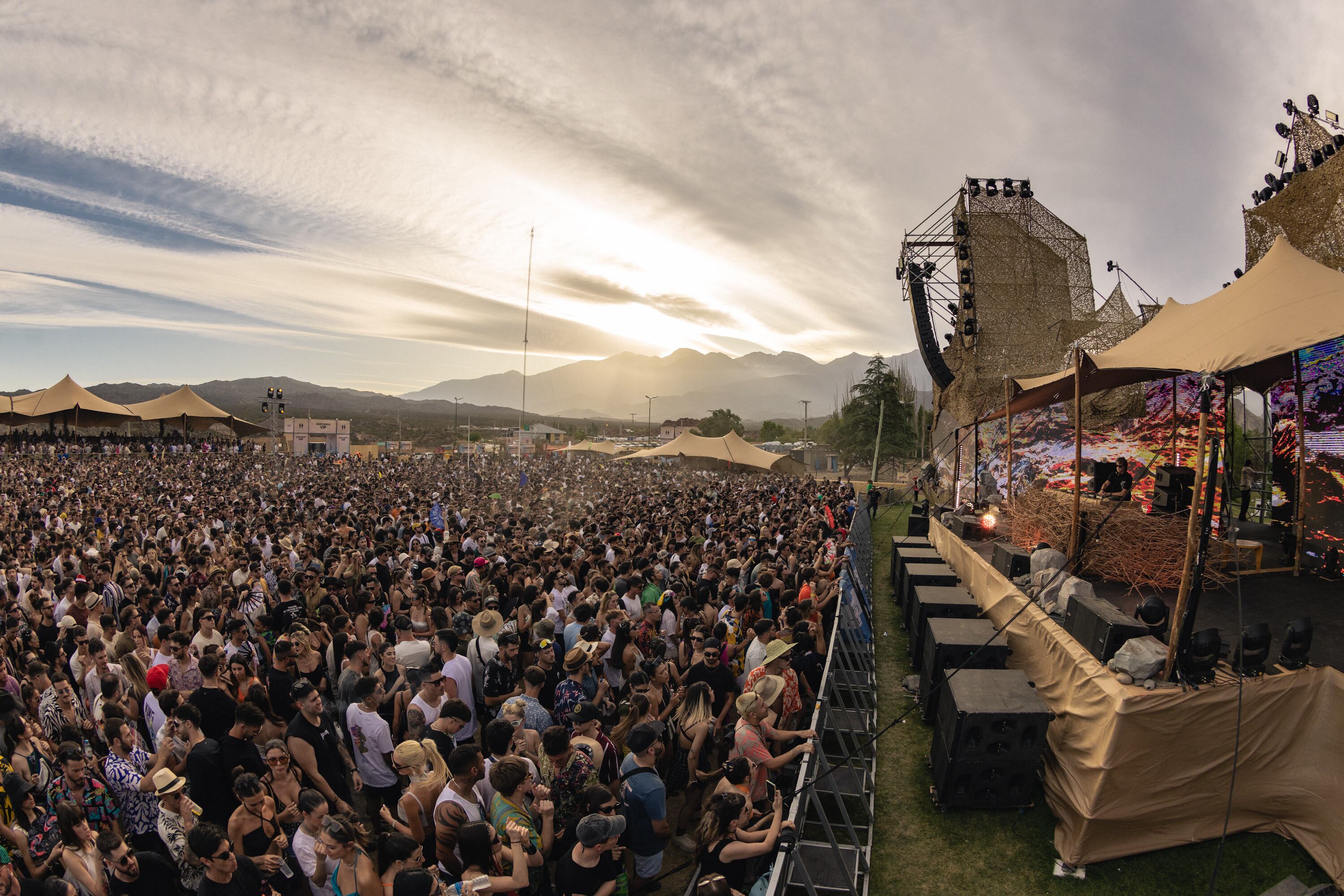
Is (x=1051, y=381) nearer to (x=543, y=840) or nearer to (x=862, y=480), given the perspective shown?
(x=543, y=840)

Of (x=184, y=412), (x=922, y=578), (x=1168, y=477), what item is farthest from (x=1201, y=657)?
(x=184, y=412)

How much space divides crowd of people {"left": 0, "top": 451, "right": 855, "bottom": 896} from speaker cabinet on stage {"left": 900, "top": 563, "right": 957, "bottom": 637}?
1250 millimetres

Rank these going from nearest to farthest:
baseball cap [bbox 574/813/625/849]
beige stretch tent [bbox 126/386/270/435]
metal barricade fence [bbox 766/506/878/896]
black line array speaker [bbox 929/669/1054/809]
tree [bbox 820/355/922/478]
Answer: baseball cap [bbox 574/813/625/849] < metal barricade fence [bbox 766/506/878/896] < black line array speaker [bbox 929/669/1054/809] < beige stretch tent [bbox 126/386/270/435] < tree [bbox 820/355/922/478]

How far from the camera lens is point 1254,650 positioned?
4.58 metres

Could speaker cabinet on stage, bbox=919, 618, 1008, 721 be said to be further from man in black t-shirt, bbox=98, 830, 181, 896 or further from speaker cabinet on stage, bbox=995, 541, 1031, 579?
man in black t-shirt, bbox=98, 830, 181, 896

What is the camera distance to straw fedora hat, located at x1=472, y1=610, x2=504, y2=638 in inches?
204

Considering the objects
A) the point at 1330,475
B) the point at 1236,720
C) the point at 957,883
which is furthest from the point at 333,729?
the point at 1330,475

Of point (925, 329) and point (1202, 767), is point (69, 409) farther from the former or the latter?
point (1202, 767)

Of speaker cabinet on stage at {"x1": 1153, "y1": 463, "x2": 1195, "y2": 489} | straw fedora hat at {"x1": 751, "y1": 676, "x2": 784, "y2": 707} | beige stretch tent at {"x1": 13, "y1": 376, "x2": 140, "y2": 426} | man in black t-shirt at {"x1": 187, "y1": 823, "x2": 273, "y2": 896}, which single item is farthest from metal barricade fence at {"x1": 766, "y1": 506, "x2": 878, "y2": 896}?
beige stretch tent at {"x1": 13, "y1": 376, "x2": 140, "y2": 426}

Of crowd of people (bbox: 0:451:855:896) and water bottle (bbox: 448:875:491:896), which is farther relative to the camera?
crowd of people (bbox: 0:451:855:896)

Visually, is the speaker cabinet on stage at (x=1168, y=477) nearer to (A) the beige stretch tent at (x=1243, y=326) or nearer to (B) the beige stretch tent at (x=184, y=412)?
(A) the beige stretch tent at (x=1243, y=326)

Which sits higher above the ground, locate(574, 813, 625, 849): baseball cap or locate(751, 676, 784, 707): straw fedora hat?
locate(751, 676, 784, 707): straw fedora hat

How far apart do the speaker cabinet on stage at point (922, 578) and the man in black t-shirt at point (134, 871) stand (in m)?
8.29

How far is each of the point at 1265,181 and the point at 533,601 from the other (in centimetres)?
1487
